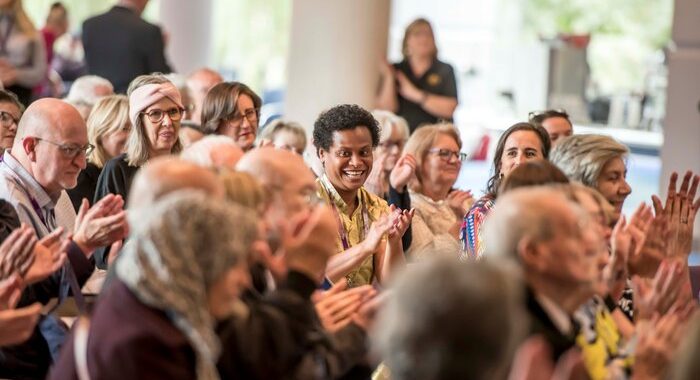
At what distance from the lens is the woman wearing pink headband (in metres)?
5.84

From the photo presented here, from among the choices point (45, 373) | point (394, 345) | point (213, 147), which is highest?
point (213, 147)

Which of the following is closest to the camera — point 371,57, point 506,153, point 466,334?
point 466,334

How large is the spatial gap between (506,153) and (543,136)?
23cm

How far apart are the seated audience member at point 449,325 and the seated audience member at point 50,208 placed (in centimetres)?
167

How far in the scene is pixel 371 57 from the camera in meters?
9.93

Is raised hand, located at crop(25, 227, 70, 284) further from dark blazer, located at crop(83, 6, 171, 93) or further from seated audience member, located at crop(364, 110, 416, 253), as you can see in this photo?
dark blazer, located at crop(83, 6, 171, 93)

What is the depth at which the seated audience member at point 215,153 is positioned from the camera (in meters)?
4.01

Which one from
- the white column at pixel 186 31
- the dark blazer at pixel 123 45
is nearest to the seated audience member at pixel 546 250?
the dark blazer at pixel 123 45

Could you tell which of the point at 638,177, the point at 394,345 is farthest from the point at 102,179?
the point at 638,177

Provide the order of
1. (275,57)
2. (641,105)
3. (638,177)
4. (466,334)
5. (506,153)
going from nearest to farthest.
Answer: (466,334) < (506,153) < (638,177) < (641,105) < (275,57)

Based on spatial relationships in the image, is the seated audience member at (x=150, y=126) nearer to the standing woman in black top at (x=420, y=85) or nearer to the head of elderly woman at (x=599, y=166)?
the head of elderly woman at (x=599, y=166)

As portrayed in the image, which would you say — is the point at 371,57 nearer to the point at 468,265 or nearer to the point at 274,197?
the point at 274,197

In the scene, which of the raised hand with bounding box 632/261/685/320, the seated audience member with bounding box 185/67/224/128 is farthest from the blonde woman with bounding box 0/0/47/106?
the raised hand with bounding box 632/261/685/320

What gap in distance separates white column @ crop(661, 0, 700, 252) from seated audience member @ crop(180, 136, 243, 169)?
6.58 metres
